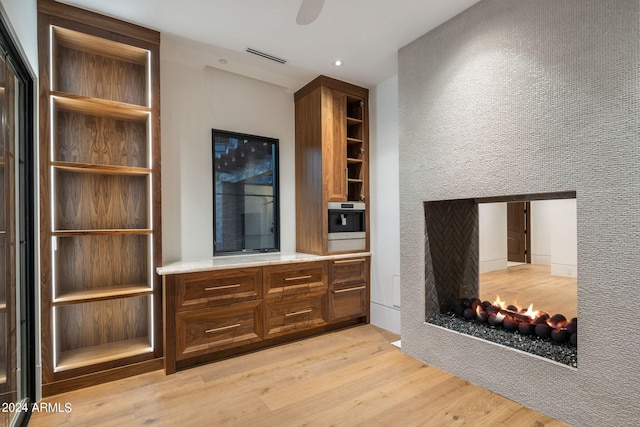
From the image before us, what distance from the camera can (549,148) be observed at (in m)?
1.88

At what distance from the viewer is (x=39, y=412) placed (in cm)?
196

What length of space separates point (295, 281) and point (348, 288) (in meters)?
0.67

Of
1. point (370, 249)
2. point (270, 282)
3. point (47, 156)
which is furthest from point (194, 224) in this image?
point (370, 249)

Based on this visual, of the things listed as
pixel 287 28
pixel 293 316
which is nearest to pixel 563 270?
pixel 293 316

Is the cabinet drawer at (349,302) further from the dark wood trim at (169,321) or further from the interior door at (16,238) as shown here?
the interior door at (16,238)

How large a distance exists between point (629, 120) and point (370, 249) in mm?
2417

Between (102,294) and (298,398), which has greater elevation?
(102,294)

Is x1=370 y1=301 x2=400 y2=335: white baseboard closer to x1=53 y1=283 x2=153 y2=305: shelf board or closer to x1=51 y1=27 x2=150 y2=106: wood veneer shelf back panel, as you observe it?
x1=53 y1=283 x2=153 y2=305: shelf board

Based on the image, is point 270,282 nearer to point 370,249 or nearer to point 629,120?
point 370,249

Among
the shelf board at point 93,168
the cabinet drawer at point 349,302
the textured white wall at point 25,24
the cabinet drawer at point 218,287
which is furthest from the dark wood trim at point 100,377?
the textured white wall at point 25,24

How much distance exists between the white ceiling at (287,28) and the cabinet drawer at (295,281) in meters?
1.95

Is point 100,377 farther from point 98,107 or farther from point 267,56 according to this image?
point 267,56

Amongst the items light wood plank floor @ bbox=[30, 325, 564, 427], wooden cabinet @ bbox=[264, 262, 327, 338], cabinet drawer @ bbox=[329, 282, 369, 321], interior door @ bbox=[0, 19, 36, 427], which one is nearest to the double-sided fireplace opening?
light wood plank floor @ bbox=[30, 325, 564, 427]

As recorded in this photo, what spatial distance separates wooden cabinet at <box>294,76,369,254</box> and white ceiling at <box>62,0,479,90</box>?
34 cm
